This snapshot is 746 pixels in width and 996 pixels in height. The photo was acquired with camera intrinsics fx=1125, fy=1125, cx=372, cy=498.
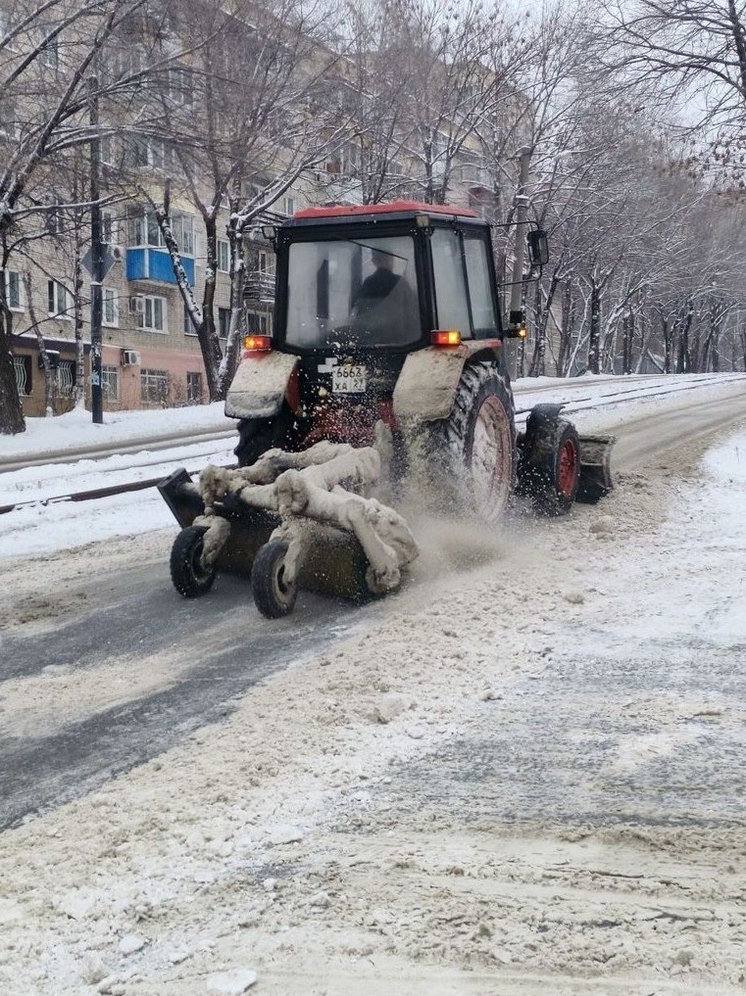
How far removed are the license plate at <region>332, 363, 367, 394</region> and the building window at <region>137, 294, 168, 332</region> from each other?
125ft

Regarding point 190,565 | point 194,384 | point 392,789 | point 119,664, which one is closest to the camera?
point 392,789

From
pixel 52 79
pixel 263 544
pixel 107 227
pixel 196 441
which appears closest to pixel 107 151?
pixel 52 79

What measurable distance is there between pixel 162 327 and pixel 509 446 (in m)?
39.1

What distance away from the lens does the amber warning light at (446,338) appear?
775cm

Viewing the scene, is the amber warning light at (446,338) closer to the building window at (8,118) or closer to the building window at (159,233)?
the building window at (8,118)

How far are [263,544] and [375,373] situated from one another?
162 cm

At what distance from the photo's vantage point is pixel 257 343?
8281mm

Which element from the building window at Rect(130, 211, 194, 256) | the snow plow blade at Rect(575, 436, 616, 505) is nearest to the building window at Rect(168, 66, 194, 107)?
the snow plow blade at Rect(575, 436, 616, 505)

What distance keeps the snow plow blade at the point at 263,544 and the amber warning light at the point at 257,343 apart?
3.80 ft

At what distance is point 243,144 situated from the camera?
21.3 m

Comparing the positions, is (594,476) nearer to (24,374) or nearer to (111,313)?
(24,374)

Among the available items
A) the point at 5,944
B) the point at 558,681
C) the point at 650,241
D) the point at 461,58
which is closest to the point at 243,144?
the point at 461,58

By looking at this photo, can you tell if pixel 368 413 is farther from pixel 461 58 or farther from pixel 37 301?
pixel 37 301

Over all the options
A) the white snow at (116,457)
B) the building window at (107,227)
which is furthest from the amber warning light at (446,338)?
the building window at (107,227)
